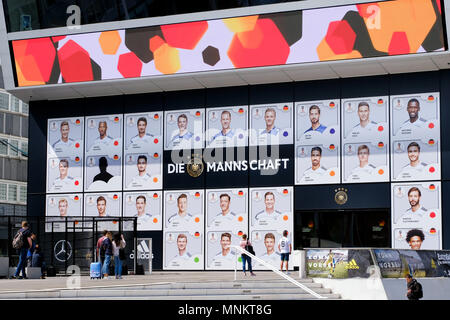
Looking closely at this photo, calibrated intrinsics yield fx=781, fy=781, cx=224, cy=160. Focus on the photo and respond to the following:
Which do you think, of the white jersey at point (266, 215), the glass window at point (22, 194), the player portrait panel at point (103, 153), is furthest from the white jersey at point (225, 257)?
the glass window at point (22, 194)

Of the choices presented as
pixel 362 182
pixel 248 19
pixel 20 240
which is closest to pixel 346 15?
pixel 248 19

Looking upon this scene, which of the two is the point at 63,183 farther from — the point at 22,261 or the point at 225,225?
the point at 22,261

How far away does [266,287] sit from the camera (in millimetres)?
19922

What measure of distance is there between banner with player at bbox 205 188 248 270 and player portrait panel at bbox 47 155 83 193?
626 centimetres

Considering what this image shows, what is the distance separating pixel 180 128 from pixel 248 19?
5.37 m

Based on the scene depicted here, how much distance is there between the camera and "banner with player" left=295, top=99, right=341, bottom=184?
29.7m

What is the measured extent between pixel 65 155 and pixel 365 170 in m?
13.1

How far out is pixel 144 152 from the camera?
3250cm

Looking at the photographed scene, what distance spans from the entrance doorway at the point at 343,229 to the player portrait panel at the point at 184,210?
13.4 ft

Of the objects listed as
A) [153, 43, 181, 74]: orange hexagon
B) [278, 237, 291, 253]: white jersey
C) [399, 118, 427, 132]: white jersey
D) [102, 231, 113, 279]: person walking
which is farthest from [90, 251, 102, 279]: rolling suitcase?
[399, 118, 427, 132]: white jersey

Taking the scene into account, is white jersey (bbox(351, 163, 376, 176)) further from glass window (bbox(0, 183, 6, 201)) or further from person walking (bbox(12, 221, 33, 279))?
glass window (bbox(0, 183, 6, 201))

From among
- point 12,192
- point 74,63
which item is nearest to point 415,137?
point 74,63
